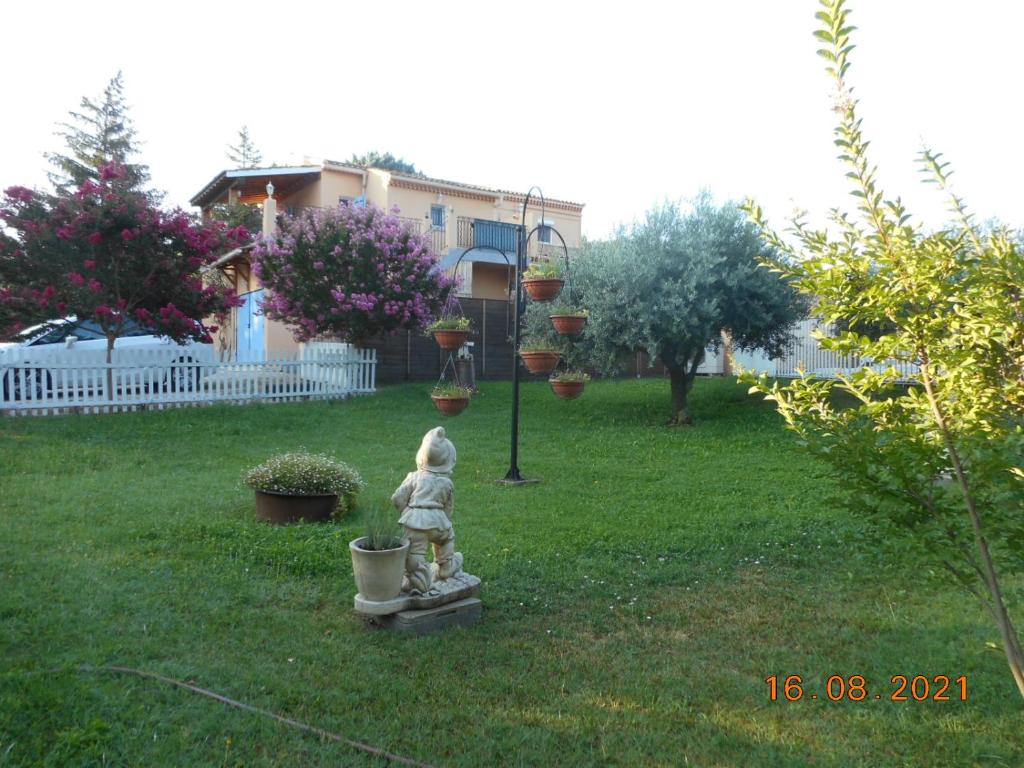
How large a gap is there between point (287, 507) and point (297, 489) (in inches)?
7.0

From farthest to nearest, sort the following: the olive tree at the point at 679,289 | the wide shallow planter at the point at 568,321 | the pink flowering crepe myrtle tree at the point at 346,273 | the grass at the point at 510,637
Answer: the pink flowering crepe myrtle tree at the point at 346,273
the olive tree at the point at 679,289
the wide shallow planter at the point at 568,321
the grass at the point at 510,637

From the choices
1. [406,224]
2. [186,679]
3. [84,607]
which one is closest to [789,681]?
[186,679]

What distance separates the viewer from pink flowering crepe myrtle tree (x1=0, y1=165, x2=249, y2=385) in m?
12.5

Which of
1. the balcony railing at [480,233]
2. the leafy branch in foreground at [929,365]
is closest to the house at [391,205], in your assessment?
the balcony railing at [480,233]

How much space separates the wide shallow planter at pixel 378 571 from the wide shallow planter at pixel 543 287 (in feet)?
12.7

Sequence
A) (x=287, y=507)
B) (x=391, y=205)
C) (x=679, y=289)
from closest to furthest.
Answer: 1. (x=287, y=507)
2. (x=679, y=289)
3. (x=391, y=205)

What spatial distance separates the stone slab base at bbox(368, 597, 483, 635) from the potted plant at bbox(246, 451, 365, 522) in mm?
2493

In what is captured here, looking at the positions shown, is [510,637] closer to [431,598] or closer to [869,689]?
[431,598]

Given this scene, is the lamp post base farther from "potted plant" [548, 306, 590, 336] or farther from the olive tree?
the olive tree

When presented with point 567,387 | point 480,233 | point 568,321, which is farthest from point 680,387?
point 480,233

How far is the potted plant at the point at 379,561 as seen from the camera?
4.30 m

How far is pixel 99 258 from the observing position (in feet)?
41.7

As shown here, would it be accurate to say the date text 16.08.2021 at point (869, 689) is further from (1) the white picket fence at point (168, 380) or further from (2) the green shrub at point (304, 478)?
(1) the white picket fence at point (168, 380)

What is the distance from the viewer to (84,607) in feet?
14.4
